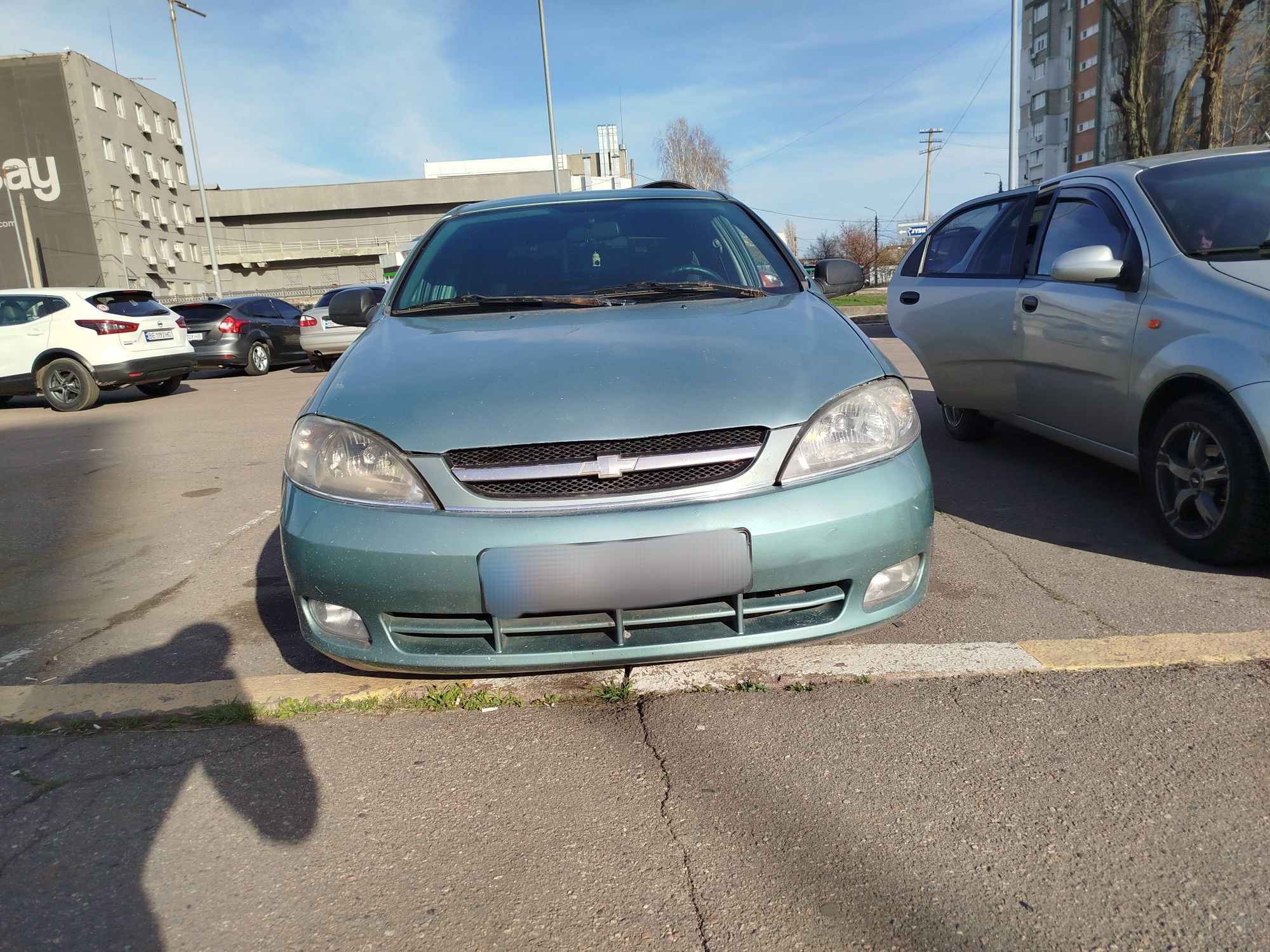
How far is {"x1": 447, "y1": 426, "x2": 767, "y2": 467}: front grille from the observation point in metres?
2.20

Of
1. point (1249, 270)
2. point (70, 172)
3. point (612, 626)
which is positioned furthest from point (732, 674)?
point (70, 172)

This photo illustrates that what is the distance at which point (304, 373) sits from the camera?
1608 centimetres

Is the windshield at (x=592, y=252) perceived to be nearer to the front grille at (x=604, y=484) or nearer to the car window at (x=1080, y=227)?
the front grille at (x=604, y=484)

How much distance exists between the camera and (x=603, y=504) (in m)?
2.15

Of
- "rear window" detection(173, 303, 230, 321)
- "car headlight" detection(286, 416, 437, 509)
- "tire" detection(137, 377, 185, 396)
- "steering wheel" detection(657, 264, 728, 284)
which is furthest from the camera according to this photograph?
"rear window" detection(173, 303, 230, 321)

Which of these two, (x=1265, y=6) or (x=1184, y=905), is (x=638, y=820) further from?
(x=1265, y=6)

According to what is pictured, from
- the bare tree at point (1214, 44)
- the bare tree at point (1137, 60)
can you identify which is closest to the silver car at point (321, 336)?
the bare tree at point (1214, 44)

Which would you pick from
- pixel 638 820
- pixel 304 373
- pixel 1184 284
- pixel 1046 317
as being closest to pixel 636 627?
pixel 638 820

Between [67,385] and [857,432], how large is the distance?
1210 cm

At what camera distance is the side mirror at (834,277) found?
158 inches

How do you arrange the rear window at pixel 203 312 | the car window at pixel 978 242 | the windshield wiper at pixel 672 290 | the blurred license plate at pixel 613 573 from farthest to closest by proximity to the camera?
1. the rear window at pixel 203 312
2. the car window at pixel 978 242
3. the windshield wiper at pixel 672 290
4. the blurred license plate at pixel 613 573

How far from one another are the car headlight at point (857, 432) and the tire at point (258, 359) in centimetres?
1538

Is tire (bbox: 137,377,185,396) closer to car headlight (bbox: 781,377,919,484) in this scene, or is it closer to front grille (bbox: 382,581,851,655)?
front grille (bbox: 382,581,851,655)

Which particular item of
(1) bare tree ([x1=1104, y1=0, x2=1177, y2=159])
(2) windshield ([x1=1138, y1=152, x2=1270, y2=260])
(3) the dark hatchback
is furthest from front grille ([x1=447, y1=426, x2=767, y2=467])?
(1) bare tree ([x1=1104, y1=0, x2=1177, y2=159])
